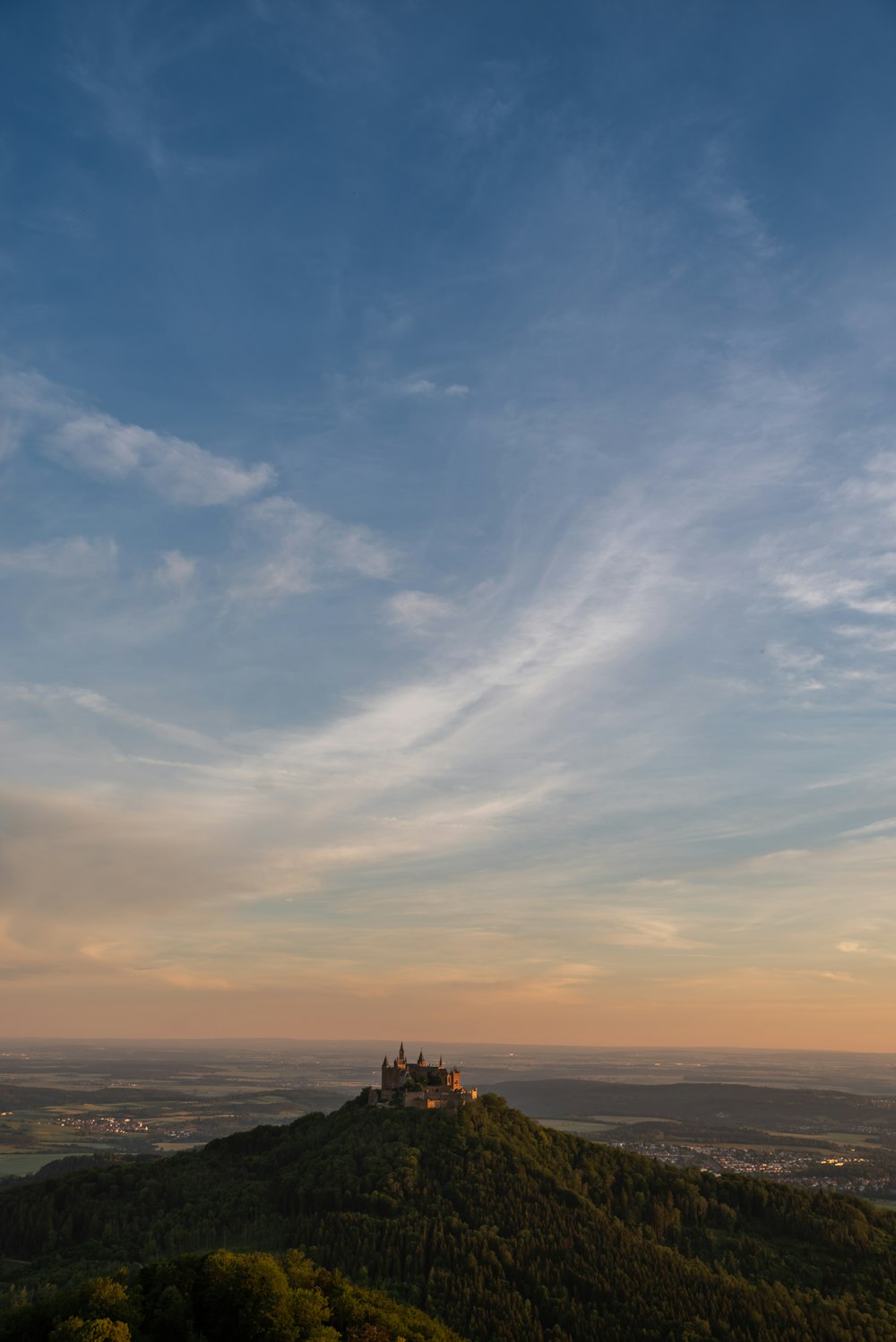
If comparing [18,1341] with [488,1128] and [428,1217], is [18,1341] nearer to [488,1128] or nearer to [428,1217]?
[428,1217]

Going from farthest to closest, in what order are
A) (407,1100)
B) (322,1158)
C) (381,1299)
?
(407,1100)
(322,1158)
(381,1299)

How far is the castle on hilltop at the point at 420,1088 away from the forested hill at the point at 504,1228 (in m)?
4.12

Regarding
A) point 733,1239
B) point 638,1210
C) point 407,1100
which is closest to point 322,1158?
point 407,1100

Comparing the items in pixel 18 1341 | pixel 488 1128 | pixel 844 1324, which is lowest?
pixel 844 1324

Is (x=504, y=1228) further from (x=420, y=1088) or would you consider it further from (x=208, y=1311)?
(x=208, y=1311)

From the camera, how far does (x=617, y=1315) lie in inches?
3863

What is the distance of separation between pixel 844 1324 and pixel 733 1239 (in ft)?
70.2

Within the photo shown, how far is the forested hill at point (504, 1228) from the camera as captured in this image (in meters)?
99.5

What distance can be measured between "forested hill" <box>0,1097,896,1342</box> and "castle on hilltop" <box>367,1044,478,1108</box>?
412 cm

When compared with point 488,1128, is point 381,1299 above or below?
below

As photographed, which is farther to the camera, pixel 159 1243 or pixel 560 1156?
pixel 560 1156

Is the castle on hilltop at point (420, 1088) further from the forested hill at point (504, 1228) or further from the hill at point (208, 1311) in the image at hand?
the hill at point (208, 1311)

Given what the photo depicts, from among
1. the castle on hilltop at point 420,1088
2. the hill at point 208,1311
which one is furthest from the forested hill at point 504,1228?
the hill at point 208,1311

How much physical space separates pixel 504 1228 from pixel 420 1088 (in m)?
38.7
